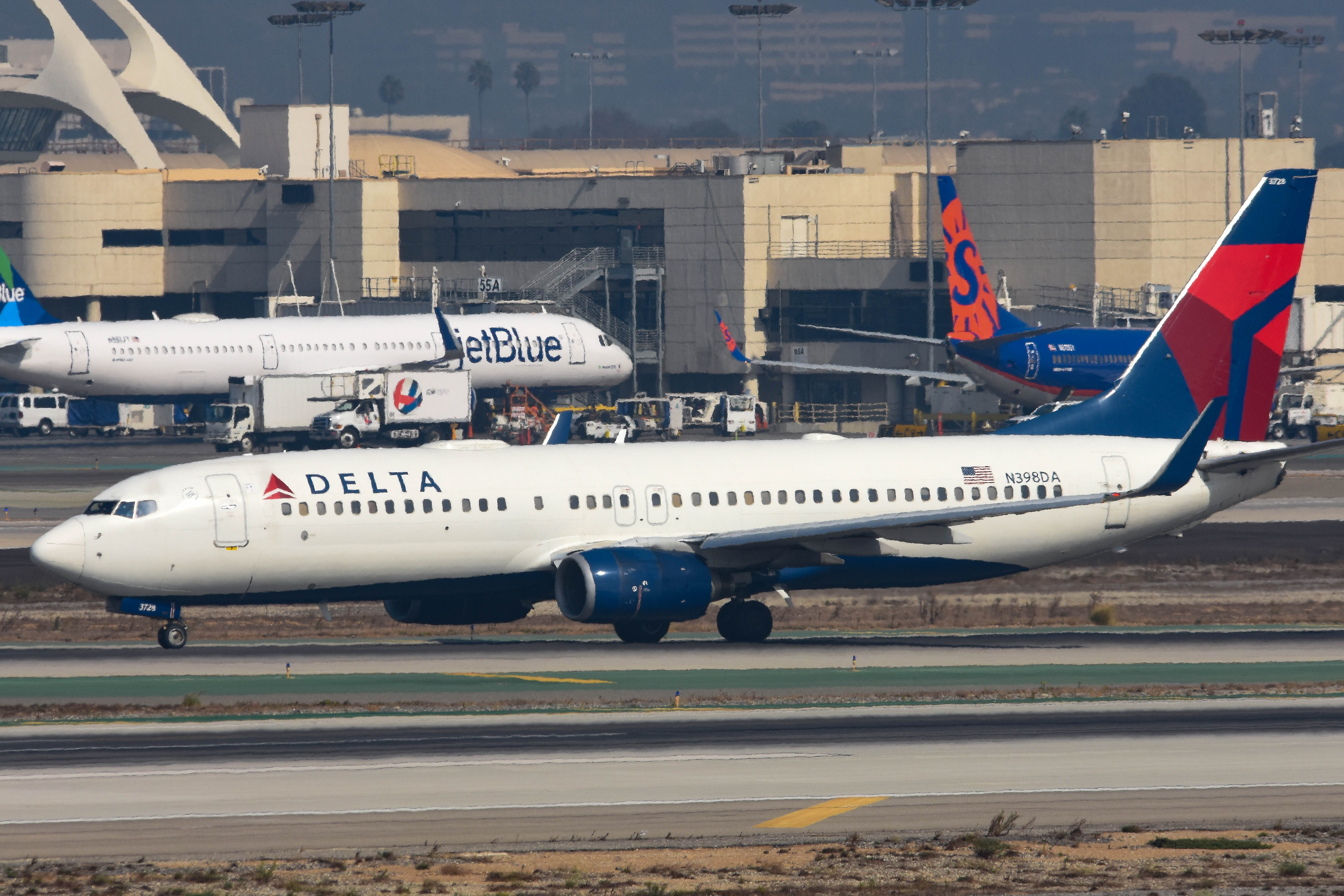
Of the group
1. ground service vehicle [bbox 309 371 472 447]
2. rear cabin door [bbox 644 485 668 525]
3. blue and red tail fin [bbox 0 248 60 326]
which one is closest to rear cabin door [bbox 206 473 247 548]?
rear cabin door [bbox 644 485 668 525]

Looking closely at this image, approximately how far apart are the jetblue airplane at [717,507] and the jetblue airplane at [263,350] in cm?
6946

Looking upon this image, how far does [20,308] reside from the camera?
384 feet

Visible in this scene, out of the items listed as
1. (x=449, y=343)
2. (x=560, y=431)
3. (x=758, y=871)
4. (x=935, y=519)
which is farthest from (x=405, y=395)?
(x=758, y=871)

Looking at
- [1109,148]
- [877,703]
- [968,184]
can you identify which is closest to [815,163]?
[968,184]

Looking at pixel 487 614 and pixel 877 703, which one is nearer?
pixel 877 703

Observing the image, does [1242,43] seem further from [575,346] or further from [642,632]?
[642,632]

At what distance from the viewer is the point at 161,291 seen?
153375 millimetres

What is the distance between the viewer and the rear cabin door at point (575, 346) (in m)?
118

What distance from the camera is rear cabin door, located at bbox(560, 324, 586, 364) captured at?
118375 mm

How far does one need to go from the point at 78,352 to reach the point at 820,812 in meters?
94.2

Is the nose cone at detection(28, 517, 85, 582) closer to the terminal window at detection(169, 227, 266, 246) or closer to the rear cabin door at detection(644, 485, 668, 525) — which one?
the rear cabin door at detection(644, 485, 668, 525)

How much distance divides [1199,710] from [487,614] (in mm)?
16790

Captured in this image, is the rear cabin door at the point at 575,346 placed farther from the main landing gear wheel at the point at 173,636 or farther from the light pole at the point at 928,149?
the main landing gear wheel at the point at 173,636

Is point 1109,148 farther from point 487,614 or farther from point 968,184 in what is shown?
point 487,614
